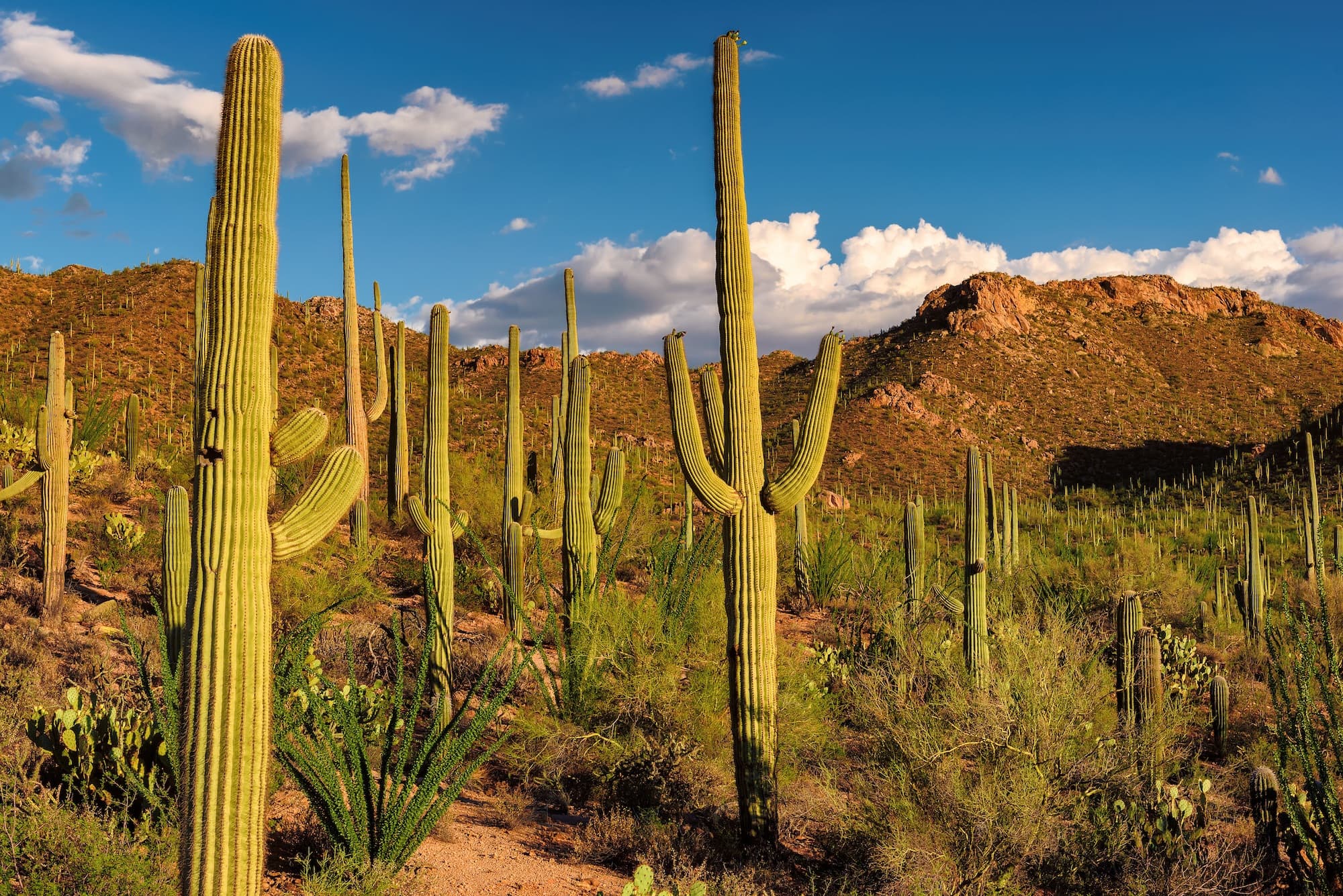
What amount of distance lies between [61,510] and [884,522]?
1962 centimetres

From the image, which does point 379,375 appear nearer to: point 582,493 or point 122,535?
point 122,535

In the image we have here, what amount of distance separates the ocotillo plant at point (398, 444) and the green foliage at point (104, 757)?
7.85m

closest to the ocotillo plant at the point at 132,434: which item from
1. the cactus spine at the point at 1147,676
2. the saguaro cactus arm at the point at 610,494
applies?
the saguaro cactus arm at the point at 610,494

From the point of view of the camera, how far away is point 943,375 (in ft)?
153

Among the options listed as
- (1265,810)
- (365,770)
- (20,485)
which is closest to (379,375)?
(20,485)

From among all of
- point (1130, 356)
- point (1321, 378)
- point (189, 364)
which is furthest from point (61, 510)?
point (1321, 378)

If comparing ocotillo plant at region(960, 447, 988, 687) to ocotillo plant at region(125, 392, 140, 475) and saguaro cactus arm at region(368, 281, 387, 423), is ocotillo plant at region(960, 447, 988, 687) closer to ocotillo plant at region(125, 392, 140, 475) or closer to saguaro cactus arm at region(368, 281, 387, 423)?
saguaro cactus arm at region(368, 281, 387, 423)

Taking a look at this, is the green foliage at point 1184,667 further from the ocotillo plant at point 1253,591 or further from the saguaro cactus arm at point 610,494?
the saguaro cactus arm at point 610,494

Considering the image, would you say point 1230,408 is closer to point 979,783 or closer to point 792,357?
point 792,357

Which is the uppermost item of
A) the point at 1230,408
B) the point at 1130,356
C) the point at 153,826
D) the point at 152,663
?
the point at 1130,356

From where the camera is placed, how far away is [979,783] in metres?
5.83

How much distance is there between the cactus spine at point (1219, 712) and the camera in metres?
10.4

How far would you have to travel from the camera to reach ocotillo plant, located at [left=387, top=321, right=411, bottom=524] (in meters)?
13.7

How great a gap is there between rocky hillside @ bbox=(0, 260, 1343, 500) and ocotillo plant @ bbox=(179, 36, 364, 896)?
15.4 m
